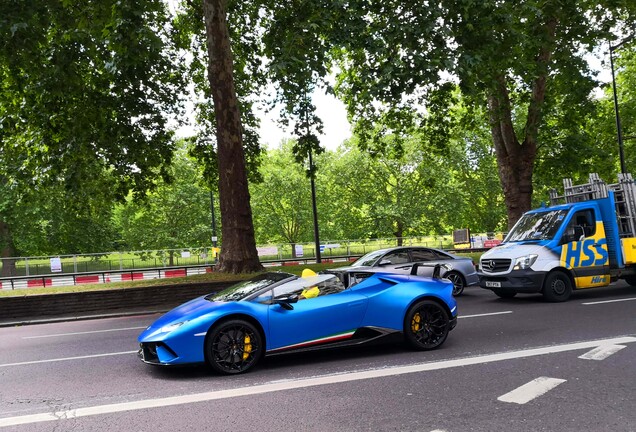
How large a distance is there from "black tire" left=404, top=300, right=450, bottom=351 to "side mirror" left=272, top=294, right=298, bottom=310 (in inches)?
61.2

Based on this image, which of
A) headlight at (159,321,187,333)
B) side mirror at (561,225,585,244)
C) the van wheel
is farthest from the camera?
the van wheel

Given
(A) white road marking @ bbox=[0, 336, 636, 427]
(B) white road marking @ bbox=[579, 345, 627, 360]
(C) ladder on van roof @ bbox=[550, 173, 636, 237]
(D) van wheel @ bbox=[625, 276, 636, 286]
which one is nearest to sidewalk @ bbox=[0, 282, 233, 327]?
(A) white road marking @ bbox=[0, 336, 636, 427]

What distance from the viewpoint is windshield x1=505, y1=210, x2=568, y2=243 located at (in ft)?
37.7

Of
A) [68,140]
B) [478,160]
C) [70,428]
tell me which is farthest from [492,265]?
[478,160]

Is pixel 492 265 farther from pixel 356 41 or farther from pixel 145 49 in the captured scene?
pixel 145 49

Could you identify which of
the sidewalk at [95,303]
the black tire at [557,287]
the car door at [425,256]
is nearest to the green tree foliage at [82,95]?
the sidewalk at [95,303]

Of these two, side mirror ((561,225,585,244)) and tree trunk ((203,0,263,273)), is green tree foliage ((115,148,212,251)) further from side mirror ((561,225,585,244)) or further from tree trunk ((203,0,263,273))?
side mirror ((561,225,585,244))

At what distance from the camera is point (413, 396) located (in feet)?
16.1

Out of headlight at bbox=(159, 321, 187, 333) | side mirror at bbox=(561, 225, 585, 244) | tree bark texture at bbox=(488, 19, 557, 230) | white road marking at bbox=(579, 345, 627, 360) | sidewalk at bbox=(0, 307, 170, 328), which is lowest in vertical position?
white road marking at bbox=(579, 345, 627, 360)

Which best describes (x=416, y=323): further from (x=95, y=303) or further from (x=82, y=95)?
(x=82, y=95)

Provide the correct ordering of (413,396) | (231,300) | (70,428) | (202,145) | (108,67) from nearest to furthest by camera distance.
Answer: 1. (70,428)
2. (413,396)
3. (231,300)
4. (108,67)
5. (202,145)

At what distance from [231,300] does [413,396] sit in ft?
8.39

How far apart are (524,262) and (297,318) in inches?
266

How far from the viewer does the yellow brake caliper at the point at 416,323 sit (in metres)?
6.83
